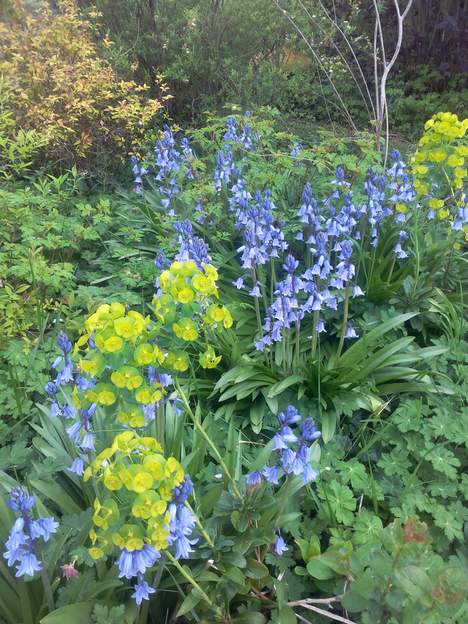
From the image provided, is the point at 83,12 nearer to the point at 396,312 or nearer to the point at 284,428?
the point at 396,312

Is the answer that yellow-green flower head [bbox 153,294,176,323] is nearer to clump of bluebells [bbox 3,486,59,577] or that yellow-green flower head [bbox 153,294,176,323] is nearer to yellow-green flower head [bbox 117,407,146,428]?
yellow-green flower head [bbox 117,407,146,428]

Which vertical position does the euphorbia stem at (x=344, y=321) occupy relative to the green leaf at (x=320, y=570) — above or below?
above

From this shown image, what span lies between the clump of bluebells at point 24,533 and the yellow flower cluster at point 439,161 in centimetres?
264

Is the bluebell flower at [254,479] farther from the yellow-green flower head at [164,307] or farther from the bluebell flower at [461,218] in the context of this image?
the bluebell flower at [461,218]

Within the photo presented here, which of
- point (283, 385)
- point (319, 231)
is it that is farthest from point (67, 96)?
point (283, 385)

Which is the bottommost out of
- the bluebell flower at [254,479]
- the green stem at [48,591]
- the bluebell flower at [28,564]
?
the green stem at [48,591]

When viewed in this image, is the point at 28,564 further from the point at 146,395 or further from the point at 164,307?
the point at 164,307

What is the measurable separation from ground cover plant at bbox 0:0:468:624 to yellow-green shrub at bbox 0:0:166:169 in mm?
29

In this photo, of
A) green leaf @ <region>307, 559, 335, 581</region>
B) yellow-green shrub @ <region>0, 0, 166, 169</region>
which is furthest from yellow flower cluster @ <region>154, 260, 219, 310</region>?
yellow-green shrub @ <region>0, 0, 166, 169</region>

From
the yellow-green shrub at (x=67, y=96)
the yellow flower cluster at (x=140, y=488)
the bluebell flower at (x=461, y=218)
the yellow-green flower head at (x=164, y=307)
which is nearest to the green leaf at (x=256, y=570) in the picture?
the yellow flower cluster at (x=140, y=488)

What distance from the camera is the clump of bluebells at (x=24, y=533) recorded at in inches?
50.2

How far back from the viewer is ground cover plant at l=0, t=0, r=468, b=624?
1.43m

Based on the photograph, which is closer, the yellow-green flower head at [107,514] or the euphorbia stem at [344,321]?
the yellow-green flower head at [107,514]

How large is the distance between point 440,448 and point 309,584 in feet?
2.83
